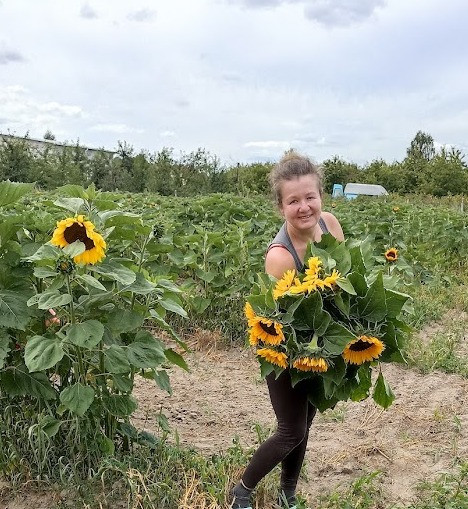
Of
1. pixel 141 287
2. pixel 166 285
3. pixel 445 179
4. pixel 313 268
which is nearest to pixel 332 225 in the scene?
pixel 313 268

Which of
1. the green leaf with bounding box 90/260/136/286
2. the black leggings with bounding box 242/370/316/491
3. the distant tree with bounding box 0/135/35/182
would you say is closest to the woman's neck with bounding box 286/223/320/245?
the black leggings with bounding box 242/370/316/491

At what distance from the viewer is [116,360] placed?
203cm

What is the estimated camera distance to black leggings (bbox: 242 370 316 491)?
6.90 ft

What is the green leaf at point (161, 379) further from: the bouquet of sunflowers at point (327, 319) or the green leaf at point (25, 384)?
the bouquet of sunflowers at point (327, 319)

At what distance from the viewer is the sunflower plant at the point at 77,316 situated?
74.2 inches

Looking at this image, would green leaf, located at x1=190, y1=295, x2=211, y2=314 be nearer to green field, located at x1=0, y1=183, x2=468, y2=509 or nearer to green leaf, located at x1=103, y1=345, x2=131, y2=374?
green field, located at x1=0, y1=183, x2=468, y2=509

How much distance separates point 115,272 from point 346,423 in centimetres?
180

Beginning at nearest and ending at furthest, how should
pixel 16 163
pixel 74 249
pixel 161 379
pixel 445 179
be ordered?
1. pixel 74 249
2. pixel 161 379
3. pixel 16 163
4. pixel 445 179

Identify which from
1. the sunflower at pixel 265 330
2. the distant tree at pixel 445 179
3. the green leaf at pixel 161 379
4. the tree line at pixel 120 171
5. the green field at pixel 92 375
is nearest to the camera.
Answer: the sunflower at pixel 265 330

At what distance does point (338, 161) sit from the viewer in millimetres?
33812

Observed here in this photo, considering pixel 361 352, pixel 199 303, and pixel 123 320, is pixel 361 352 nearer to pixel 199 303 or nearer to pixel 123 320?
pixel 123 320

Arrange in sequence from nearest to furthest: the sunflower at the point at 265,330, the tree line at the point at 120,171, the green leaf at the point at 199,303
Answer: the sunflower at the point at 265,330 < the green leaf at the point at 199,303 < the tree line at the point at 120,171

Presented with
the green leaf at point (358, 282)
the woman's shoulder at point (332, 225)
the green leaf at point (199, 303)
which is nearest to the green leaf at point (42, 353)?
the green leaf at point (358, 282)

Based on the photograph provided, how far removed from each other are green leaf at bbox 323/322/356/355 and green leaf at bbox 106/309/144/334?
2.05 feet
